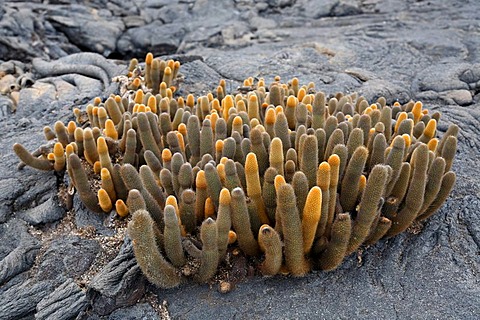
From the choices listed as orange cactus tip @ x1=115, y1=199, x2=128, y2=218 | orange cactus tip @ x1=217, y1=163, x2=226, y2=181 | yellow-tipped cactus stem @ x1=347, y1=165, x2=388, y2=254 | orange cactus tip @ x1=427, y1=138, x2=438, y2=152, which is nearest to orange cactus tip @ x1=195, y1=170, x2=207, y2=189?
orange cactus tip @ x1=217, y1=163, x2=226, y2=181

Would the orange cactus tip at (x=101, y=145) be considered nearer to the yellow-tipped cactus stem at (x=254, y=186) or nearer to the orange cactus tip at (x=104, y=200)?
the orange cactus tip at (x=104, y=200)

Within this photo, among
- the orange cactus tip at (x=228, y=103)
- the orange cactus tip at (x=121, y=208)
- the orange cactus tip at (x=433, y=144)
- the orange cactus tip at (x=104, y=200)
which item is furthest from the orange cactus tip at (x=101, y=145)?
the orange cactus tip at (x=433, y=144)

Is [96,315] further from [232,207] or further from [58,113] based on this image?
[58,113]

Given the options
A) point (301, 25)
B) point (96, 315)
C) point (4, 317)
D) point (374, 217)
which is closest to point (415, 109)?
point (374, 217)

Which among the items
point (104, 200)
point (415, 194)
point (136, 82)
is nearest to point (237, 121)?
point (104, 200)

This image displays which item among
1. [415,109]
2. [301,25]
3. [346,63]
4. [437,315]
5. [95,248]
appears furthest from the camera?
[301,25]

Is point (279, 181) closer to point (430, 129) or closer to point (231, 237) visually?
point (231, 237)
